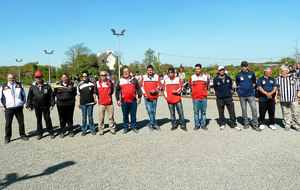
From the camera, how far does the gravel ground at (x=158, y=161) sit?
3268 millimetres

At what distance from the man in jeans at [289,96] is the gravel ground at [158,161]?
309mm

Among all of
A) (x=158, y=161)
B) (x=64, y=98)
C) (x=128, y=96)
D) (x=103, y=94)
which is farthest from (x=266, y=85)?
(x=64, y=98)

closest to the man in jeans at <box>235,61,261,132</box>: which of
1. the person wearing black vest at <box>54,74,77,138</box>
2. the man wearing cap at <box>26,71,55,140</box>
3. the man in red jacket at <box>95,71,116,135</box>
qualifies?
the man in red jacket at <box>95,71,116,135</box>

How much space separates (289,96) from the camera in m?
5.91

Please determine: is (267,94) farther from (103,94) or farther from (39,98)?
(39,98)

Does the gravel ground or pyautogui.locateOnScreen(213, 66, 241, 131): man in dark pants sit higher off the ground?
pyautogui.locateOnScreen(213, 66, 241, 131): man in dark pants

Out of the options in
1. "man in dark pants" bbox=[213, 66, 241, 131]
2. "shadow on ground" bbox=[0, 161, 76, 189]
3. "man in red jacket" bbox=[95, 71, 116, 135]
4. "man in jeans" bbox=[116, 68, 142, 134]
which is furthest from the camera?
"man in dark pants" bbox=[213, 66, 241, 131]

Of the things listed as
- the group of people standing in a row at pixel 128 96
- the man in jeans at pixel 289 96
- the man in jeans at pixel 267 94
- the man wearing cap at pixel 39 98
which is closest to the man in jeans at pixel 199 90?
the group of people standing in a row at pixel 128 96

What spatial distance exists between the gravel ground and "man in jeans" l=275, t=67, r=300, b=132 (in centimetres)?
31

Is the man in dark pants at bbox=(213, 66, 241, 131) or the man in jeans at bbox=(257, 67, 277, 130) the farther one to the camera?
the man in dark pants at bbox=(213, 66, 241, 131)

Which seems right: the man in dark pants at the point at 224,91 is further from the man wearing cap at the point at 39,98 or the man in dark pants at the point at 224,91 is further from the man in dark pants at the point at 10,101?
the man in dark pants at the point at 10,101

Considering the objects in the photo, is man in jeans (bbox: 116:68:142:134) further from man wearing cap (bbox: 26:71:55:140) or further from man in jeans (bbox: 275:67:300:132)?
man in jeans (bbox: 275:67:300:132)

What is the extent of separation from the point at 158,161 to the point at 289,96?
14.3 feet

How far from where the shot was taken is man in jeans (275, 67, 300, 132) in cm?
589
